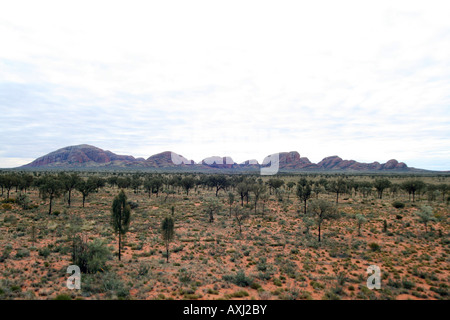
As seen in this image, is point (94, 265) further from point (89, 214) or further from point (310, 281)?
point (89, 214)

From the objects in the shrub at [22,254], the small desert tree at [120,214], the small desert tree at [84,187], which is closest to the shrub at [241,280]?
the small desert tree at [120,214]

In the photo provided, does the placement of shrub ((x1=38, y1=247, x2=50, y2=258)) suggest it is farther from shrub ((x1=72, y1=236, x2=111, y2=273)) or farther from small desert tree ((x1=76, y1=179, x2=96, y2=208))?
small desert tree ((x1=76, y1=179, x2=96, y2=208))

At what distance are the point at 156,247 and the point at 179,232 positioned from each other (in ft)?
19.9

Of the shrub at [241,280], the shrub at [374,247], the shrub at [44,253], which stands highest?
the shrub at [44,253]

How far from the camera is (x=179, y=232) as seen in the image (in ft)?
96.0

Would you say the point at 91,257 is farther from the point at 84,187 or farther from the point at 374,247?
the point at 84,187

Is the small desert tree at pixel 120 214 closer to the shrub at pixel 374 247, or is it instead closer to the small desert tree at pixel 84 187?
the shrub at pixel 374 247

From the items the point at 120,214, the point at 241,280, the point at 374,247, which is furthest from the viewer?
the point at 374,247

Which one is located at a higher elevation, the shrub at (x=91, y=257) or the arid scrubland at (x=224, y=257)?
the shrub at (x=91, y=257)

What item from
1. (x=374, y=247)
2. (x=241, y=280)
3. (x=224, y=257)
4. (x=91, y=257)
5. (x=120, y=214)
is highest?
(x=120, y=214)

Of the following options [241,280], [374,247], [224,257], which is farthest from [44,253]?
[374,247]

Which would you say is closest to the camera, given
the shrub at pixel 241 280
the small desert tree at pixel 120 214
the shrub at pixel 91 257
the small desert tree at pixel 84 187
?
the shrub at pixel 241 280
